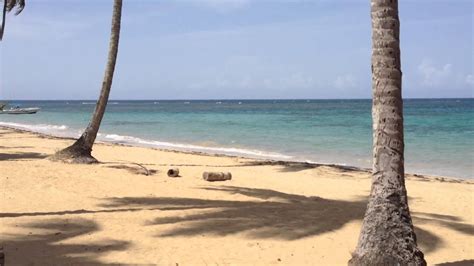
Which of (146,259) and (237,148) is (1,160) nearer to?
(146,259)

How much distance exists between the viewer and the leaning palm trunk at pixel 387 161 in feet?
17.2

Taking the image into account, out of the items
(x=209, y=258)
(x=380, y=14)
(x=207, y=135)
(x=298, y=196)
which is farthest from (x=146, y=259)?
(x=207, y=135)

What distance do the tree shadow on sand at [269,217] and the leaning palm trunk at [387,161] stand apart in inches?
65.2

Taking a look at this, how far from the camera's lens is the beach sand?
6.21 m

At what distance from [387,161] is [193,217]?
328 cm

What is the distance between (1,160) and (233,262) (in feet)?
30.9

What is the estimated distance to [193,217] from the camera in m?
7.72

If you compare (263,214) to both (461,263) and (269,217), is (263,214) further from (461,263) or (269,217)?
(461,263)

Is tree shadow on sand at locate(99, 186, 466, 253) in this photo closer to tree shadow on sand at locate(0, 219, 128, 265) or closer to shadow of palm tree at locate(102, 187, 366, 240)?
shadow of palm tree at locate(102, 187, 366, 240)

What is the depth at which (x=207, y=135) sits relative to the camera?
105 ft

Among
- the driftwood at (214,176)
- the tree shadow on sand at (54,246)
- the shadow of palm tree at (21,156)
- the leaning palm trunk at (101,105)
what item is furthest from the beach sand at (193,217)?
the shadow of palm tree at (21,156)

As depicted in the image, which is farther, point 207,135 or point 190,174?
point 207,135

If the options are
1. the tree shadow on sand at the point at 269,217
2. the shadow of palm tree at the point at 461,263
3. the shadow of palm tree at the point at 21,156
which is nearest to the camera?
the shadow of palm tree at the point at 461,263

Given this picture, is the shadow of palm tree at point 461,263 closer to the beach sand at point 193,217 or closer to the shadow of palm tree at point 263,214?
the beach sand at point 193,217
